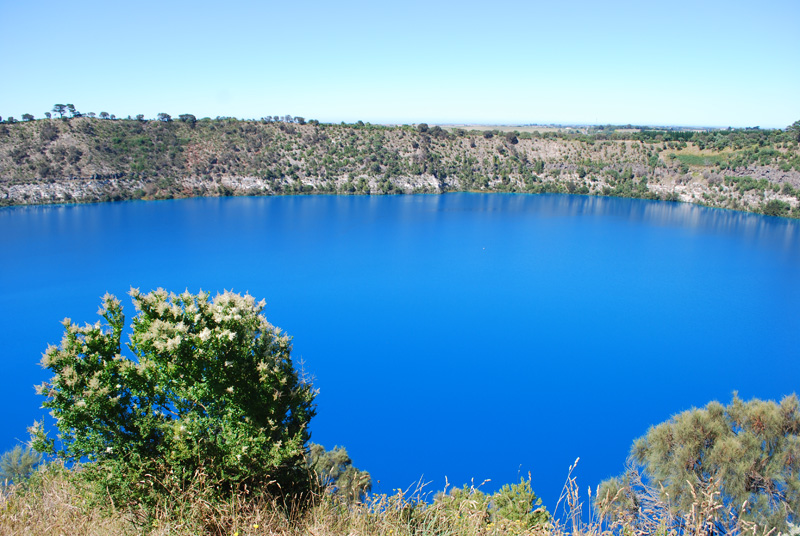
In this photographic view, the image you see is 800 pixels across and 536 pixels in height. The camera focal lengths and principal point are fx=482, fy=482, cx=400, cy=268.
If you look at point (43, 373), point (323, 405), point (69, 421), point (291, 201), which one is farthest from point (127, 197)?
point (69, 421)

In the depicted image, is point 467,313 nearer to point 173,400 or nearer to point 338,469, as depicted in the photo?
point 338,469

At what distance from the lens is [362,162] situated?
218ft

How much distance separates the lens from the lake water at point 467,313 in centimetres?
1535

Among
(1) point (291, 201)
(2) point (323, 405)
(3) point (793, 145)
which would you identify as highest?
(3) point (793, 145)

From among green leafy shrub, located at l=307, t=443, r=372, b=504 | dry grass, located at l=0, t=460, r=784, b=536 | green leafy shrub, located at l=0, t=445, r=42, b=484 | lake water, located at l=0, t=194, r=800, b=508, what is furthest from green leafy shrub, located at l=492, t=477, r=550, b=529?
green leafy shrub, located at l=0, t=445, r=42, b=484

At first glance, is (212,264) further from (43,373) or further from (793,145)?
(793,145)

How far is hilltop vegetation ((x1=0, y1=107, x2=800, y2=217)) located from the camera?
5278 cm

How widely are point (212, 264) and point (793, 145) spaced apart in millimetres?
63144

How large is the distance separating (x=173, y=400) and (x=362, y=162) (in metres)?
61.1

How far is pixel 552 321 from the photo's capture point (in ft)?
77.7

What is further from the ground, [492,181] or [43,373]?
[492,181]

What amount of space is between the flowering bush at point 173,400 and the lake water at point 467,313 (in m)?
7.17

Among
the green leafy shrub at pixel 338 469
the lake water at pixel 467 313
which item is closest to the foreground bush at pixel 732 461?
the lake water at pixel 467 313

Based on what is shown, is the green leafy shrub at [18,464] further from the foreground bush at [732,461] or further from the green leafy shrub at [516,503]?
the foreground bush at [732,461]
